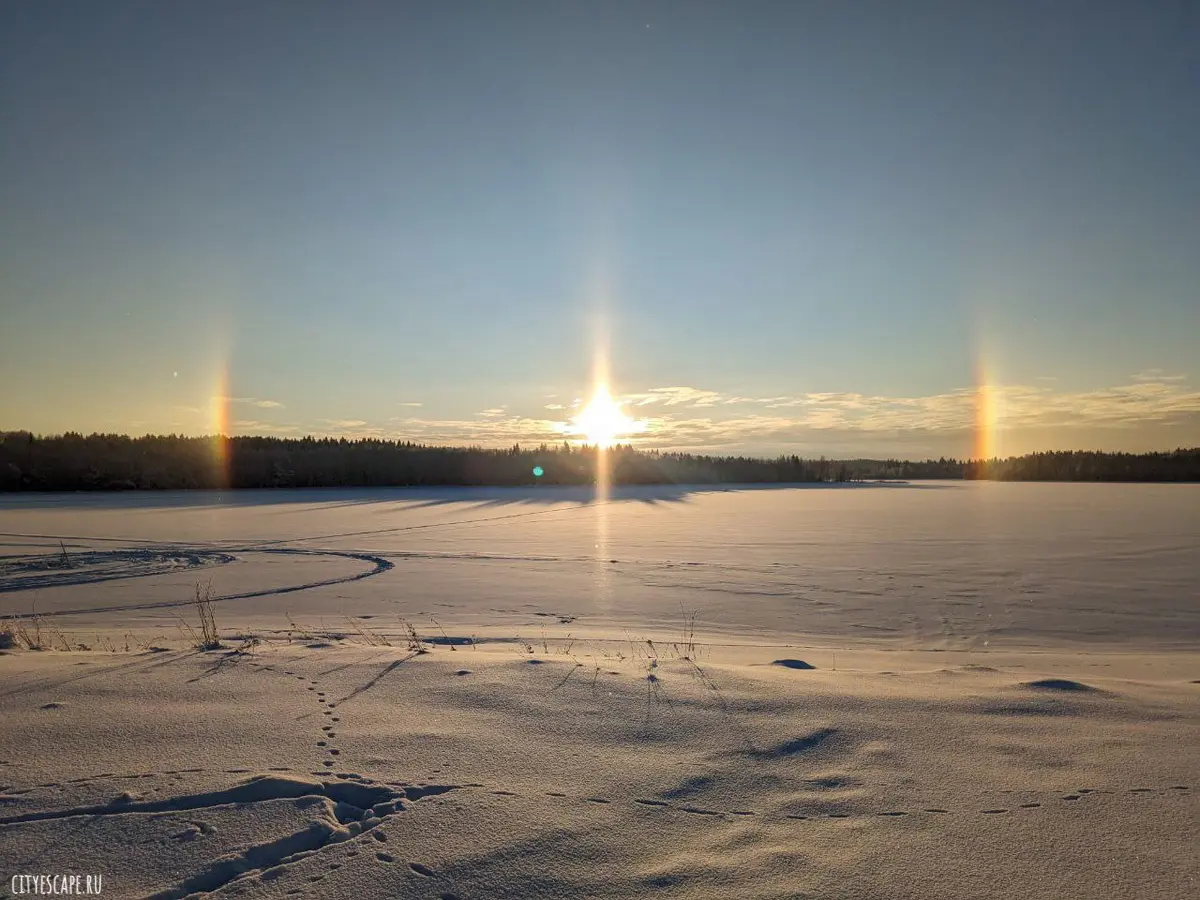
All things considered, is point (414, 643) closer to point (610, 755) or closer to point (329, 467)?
point (610, 755)

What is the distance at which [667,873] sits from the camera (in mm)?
2258

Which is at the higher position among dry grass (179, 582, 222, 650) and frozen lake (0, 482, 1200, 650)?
dry grass (179, 582, 222, 650)

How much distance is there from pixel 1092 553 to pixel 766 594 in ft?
25.5

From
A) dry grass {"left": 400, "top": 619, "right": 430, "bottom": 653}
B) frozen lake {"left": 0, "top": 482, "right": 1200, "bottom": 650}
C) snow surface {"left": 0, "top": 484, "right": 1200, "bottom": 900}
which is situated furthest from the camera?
frozen lake {"left": 0, "top": 482, "right": 1200, "bottom": 650}

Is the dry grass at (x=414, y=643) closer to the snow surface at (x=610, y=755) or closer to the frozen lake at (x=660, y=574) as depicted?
the snow surface at (x=610, y=755)

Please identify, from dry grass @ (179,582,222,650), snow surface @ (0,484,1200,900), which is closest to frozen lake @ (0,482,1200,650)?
snow surface @ (0,484,1200,900)

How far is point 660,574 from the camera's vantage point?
11.3 meters

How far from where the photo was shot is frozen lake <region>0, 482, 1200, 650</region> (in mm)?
7629

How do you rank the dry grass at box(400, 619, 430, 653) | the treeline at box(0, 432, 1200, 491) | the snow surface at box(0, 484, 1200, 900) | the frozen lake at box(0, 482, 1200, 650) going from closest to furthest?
the snow surface at box(0, 484, 1200, 900)
the dry grass at box(400, 619, 430, 653)
the frozen lake at box(0, 482, 1200, 650)
the treeline at box(0, 432, 1200, 491)

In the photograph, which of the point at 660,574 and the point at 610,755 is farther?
the point at 660,574

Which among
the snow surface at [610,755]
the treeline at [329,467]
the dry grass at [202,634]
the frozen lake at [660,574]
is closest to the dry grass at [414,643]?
the snow surface at [610,755]

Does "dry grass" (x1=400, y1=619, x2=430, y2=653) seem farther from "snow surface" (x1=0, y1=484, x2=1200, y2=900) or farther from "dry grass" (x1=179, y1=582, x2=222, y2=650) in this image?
"dry grass" (x1=179, y1=582, x2=222, y2=650)

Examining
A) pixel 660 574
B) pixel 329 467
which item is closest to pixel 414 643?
pixel 660 574

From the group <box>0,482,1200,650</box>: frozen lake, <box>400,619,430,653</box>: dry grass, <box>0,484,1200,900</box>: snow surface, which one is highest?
<box>0,484,1200,900</box>: snow surface
